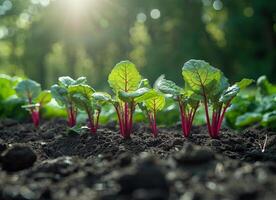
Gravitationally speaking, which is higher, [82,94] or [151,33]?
[151,33]

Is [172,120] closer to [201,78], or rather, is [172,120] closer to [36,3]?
[201,78]

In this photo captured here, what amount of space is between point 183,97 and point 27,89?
2.04 meters

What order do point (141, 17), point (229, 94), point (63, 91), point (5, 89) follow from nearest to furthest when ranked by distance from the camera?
Answer: point (229, 94) < point (63, 91) < point (5, 89) < point (141, 17)

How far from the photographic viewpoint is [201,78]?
350 centimetres

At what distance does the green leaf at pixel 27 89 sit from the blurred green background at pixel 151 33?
1902cm

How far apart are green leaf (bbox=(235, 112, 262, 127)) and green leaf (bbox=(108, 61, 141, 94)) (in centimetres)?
176

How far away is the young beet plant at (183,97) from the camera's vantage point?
3.57 metres

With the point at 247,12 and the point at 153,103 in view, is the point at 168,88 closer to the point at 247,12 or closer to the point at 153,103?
the point at 153,103

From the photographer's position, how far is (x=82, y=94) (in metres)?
3.75

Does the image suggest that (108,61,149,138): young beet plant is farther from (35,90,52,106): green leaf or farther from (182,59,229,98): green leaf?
(35,90,52,106): green leaf

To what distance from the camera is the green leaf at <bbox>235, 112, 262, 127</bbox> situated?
193 inches

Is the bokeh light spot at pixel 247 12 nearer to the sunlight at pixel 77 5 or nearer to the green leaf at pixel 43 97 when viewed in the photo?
the sunlight at pixel 77 5

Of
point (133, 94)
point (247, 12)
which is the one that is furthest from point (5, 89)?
point (247, 12)

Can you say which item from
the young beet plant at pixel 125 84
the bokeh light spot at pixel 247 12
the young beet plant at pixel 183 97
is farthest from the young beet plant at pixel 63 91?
the bokeh light spot at pixel 247 12
